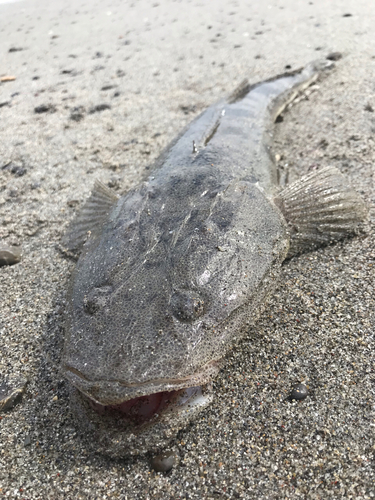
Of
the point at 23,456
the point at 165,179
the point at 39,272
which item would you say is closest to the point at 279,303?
the point at 165,179

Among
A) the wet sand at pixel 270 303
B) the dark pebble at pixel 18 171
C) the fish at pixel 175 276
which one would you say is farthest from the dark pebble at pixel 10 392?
the dark pebble at pixel 18 171

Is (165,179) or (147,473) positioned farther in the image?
(165,179)

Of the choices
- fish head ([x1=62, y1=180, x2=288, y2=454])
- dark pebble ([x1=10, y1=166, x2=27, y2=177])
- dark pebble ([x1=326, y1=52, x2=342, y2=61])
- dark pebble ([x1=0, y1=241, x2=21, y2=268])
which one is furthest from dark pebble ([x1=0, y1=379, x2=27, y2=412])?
dark pebble ([x1=326, y1=52, x2=342, y2=61])

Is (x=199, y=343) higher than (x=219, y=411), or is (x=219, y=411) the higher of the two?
(x=199, y=343)

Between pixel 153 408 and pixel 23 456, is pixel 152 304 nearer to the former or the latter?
pixel 153 408

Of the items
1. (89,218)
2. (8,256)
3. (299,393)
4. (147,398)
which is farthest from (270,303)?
(8,256)

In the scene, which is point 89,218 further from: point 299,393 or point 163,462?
point 299,393

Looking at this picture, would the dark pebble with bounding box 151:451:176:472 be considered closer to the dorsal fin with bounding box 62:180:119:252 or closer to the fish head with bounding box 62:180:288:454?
the fish head with bounding box 62:180:288:454

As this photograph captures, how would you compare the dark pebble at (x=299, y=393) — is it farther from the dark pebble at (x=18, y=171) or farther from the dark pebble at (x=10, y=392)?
the dark pebble at (x=18, y=171)

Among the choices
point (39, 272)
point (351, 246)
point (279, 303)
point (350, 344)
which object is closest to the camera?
point (350, 344)
